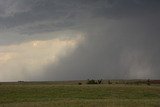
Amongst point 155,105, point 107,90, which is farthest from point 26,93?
point 155,105

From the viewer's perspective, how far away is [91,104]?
44.4 metres

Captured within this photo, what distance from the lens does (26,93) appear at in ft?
208

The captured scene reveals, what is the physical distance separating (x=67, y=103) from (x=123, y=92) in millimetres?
22338

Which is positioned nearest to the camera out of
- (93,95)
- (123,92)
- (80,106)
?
(80,106)

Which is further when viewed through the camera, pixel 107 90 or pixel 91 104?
pixel 107 90

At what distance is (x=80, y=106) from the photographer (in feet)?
143

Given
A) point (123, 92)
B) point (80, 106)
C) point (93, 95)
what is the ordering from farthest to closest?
point (123, 92)
point (93, 95)
point (80, 106)

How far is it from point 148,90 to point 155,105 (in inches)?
968

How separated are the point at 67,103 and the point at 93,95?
1548 centimetres

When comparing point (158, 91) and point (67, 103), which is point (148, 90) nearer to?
point (158, 91)

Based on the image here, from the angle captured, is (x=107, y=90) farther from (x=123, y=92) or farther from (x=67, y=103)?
(x=67, y=103)

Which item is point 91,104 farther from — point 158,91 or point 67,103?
point 158,91

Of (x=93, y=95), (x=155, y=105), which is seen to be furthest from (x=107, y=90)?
(x=155, y=105)

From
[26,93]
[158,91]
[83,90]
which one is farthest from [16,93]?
[158,91]
